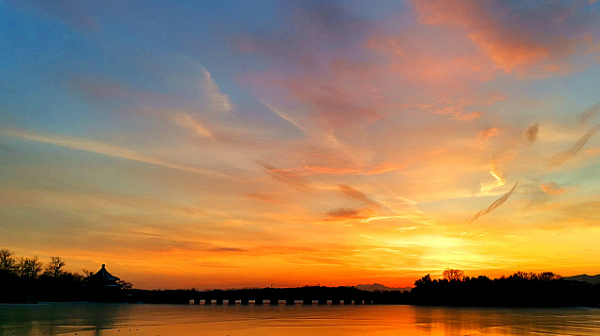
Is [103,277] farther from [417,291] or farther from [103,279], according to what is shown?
[417,291]

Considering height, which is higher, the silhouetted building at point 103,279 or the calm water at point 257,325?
the silhouetted building at point 103,279

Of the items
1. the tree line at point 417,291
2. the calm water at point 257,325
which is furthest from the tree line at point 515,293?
the calm water at point 257,325

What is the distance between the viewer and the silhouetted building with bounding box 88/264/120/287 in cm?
12235

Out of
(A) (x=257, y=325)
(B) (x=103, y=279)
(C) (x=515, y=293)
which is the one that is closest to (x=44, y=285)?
(B) (x=103, y=279)

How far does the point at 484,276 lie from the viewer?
559 ft

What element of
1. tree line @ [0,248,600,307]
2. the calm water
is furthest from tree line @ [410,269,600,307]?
the calm water

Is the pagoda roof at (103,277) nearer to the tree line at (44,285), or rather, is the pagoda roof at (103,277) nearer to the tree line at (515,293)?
the tree line at (44,285)

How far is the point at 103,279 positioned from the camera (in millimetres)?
123125

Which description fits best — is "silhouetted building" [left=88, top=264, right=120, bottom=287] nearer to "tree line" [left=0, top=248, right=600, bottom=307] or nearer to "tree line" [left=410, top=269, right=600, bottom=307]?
"tree line" [left=0, top=248, right=600, bottom=307]

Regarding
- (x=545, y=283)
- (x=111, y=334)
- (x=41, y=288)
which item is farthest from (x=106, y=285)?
(x=545, y=283)

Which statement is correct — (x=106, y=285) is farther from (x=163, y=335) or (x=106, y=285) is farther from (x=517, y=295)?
(x=517, y=295)

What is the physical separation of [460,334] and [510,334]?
4837 millimetres

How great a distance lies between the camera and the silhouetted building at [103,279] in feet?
401

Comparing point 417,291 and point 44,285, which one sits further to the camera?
point 417,291
